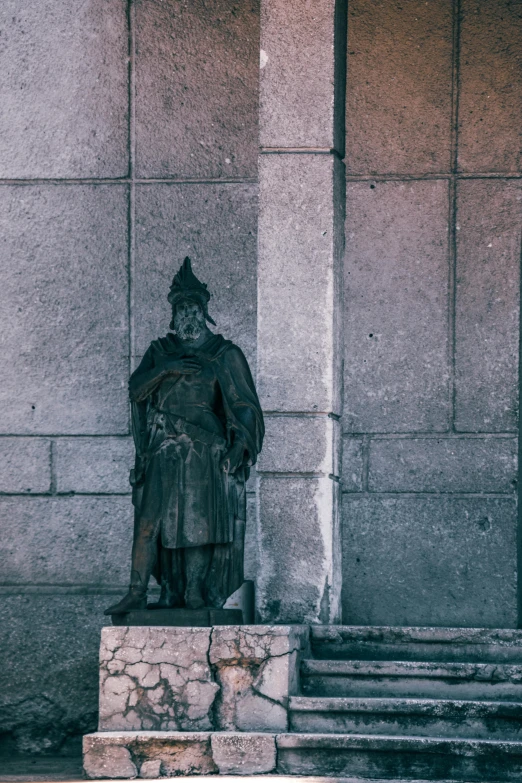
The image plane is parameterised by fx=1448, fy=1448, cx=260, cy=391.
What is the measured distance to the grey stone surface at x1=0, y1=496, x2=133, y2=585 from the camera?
8.91m

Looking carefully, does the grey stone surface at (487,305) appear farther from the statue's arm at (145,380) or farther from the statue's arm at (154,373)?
Result: the statue's arm at (145,380)

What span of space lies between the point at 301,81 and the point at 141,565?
2858 millimetres

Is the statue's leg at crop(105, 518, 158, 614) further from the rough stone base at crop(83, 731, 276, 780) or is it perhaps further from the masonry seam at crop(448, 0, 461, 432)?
the masonry seam at crop(448, 0, 461, 432)

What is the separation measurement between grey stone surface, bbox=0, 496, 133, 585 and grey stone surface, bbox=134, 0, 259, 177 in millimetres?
2148

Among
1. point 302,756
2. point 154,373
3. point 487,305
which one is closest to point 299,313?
point 154,373

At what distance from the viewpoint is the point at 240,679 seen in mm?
7195

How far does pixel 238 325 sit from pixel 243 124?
127 cm

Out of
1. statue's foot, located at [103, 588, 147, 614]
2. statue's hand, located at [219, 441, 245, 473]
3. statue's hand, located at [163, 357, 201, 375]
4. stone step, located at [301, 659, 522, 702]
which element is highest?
statue's hand, located at [163, 357, 201, 375]

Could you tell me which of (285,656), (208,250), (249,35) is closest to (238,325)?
(208,250)

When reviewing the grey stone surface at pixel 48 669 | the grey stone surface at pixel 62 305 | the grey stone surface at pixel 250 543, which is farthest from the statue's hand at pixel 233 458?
the grey stone surface at pixel 48 669

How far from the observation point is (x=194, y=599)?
7.43 metres

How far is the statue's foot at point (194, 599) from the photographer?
292 inches

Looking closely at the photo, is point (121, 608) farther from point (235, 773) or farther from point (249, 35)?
point (249, 35)

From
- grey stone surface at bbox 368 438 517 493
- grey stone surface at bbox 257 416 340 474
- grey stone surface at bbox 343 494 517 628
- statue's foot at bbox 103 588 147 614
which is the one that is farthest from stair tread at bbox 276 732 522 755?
grey stone surface at bbox 368 438 517 493
